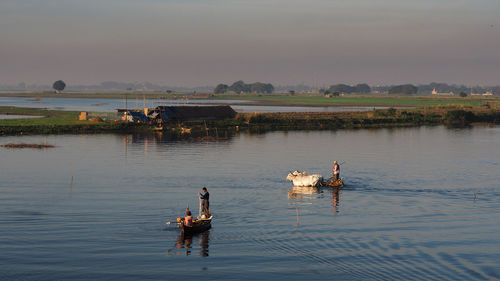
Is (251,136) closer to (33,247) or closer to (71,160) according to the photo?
(71,160)

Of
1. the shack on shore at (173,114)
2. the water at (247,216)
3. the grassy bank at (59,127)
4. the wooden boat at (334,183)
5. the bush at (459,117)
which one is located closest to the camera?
the water at (247,216)

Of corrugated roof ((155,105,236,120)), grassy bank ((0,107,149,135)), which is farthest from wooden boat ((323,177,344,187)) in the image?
corrugated roof ((155,105,236,120))

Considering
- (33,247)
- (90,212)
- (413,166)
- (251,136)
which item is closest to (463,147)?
(413,166)

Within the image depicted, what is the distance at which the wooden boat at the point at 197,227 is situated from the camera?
27672mm

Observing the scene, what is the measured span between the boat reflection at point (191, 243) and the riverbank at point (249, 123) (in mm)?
55372

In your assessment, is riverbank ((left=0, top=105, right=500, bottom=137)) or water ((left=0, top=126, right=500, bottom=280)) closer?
water ((left=0, top=126, right=500, bottom=280))

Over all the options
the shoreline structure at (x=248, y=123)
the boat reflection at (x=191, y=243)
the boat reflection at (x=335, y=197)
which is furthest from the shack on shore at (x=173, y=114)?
the boat reflection at (x=191, y=243)

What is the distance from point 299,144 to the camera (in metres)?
72.4

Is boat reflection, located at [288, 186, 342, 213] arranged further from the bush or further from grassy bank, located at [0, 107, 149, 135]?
the bush

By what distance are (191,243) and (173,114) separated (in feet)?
232

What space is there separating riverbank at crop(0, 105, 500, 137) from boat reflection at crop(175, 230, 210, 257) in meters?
55.4

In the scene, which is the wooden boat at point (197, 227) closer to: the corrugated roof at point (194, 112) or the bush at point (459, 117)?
the corrugated roof at point (194, 112)

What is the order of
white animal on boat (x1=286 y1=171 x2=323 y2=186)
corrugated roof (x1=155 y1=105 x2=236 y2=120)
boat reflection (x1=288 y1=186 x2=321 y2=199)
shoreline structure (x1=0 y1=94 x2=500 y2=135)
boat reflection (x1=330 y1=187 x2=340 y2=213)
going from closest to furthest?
boat reflection (x1=330 y1=187 x2=340 y2=213), boat reflection (x1=288 y1=186 x2=321 y2=199), white animal on boat (x1=286 y1=171 x2=323 y2=186), shoreline structure (x1=0 y1=94 x2=500 y2=135), corrugated roof (x1=155 y1=105 x2=236 y2=120)

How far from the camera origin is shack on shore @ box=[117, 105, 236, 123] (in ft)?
306
